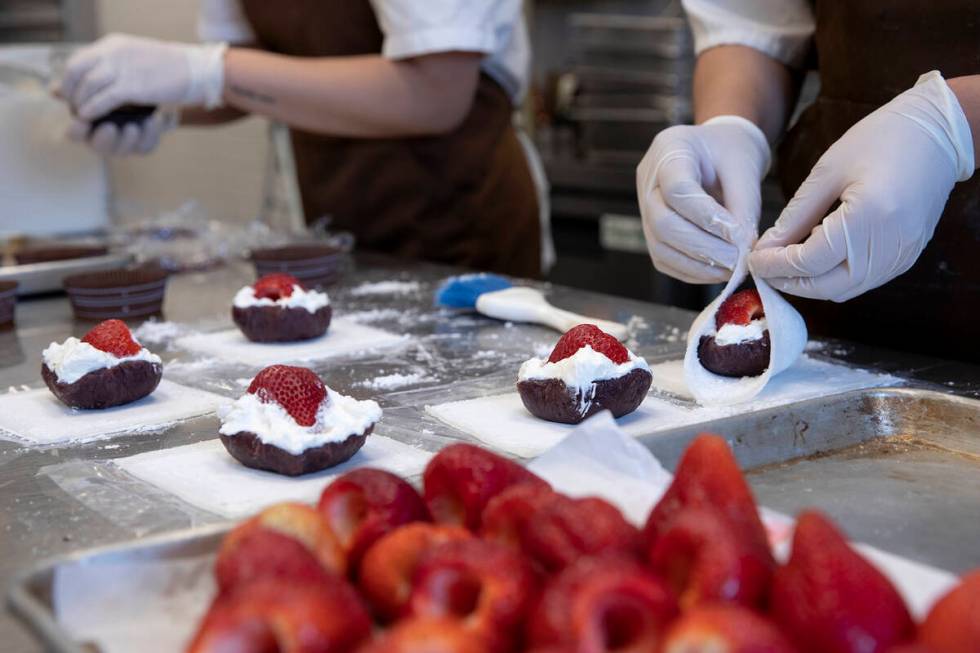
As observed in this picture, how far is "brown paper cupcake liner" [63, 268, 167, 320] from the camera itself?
6.56 feet

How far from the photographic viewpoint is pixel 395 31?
92.7 inches

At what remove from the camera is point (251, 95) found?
2.53m

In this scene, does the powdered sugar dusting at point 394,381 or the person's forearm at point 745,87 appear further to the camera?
the person's forearm at point 745,87

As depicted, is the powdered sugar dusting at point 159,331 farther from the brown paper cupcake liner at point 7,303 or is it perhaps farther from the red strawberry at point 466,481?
the red strawberry at point 466,481

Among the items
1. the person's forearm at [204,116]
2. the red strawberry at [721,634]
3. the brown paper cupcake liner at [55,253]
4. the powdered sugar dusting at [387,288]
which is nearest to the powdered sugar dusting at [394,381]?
the powdered sugar dusting at [387,288]

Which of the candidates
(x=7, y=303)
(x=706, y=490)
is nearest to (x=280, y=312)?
(x=7, y=303)

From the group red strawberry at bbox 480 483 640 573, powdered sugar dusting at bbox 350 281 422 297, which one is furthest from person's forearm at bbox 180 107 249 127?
red strawberry at bbox 480 483 640 573

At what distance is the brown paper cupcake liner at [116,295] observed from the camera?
6.56ft

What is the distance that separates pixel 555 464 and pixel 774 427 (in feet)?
1.33

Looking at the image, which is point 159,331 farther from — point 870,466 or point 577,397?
point 870,466

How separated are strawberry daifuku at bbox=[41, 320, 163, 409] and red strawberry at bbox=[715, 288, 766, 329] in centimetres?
73

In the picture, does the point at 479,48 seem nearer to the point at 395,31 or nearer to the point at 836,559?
the point at 395,31

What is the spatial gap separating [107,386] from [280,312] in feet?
1.21

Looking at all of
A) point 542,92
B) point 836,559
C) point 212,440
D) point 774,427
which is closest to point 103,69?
point 212,440
